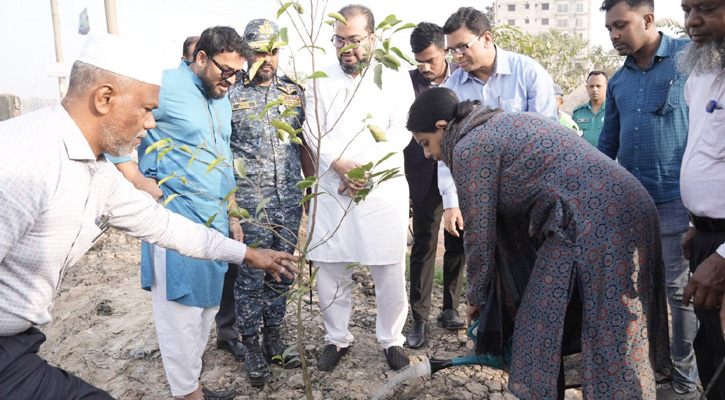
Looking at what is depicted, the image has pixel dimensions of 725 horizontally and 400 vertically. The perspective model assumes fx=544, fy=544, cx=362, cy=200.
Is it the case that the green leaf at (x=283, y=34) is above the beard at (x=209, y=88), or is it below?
above

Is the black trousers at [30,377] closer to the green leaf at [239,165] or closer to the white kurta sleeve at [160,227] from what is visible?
the white kurta sleeve at [160,227]

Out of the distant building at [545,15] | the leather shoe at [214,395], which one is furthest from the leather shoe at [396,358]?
the distant building at [545,15]

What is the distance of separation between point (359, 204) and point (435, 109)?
0.99m

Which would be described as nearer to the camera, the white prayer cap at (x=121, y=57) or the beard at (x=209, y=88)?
the white prayer cap at (x=121, y=57)

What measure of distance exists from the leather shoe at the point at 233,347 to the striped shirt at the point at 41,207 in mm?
1957

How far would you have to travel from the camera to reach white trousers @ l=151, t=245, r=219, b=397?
2719 millimetres

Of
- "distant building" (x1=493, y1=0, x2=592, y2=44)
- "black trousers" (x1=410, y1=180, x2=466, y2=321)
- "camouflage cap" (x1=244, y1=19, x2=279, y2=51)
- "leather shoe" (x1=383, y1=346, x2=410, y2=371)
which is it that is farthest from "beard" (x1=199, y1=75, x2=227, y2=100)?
"distant building" (x1=493, y1=0, x2=592, y2=44)

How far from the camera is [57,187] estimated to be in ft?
4.95

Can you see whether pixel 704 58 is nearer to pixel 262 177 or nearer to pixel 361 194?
pixel 361 194

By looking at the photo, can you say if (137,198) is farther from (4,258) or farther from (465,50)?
(465,50)

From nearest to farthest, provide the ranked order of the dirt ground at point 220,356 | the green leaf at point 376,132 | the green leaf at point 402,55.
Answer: the green leaf at point 402,55, the green leaf at point 376,132, the dirt ground at point 220,356

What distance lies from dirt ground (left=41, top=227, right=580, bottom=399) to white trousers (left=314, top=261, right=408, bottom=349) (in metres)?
0.19

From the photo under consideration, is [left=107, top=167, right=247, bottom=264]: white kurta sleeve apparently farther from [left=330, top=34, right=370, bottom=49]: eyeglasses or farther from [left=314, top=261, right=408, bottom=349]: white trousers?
[left=330, top=34, right=370, bottom=49]: eyeglasses

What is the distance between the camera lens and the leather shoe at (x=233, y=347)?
3490 millimetres
